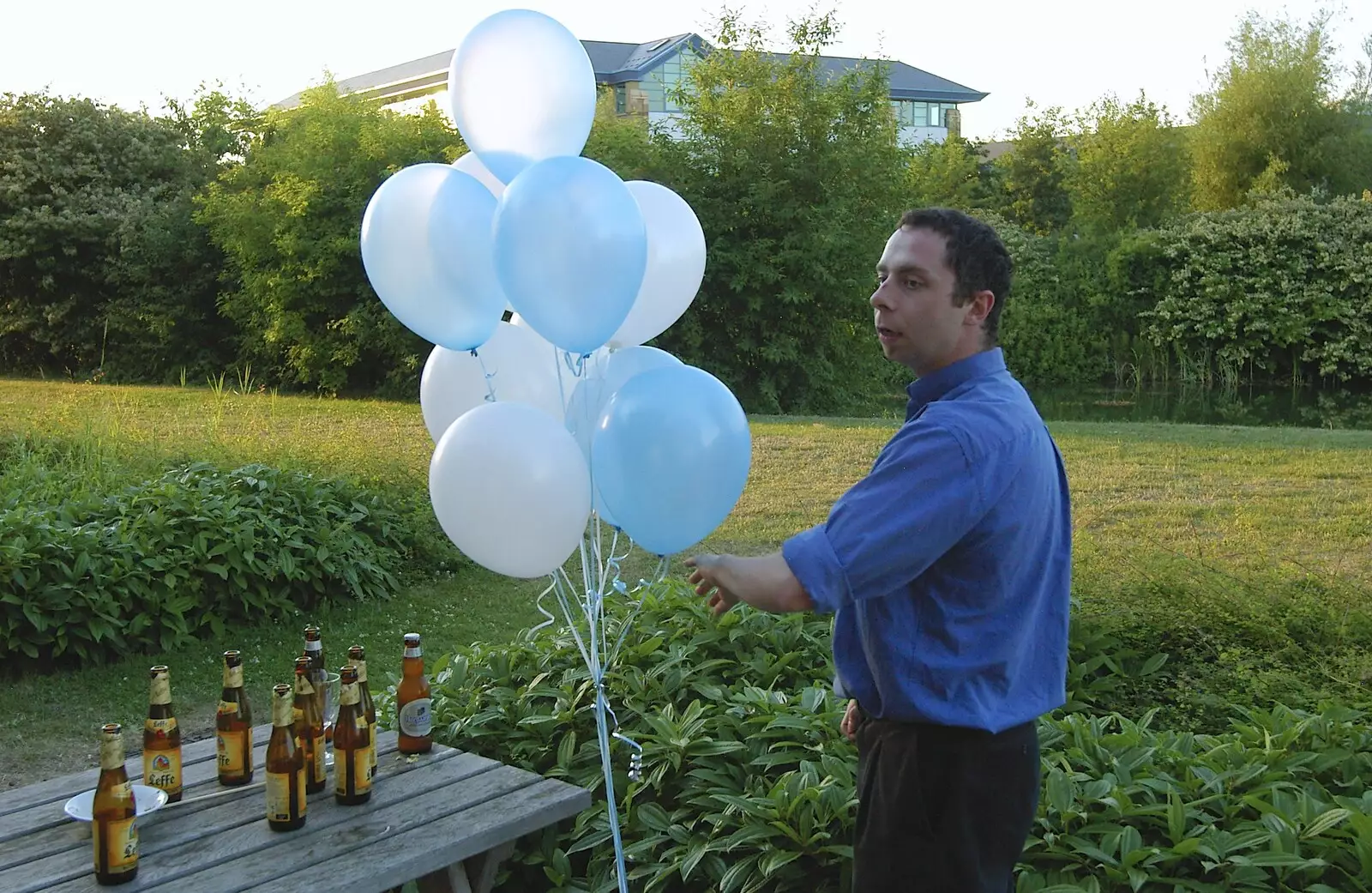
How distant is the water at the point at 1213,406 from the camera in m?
15.2

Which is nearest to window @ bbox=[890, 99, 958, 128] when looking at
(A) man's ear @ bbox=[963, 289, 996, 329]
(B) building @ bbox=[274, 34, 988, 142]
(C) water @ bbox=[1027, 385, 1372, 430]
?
(B) building @ bbox=[274, 34, 988, 142]

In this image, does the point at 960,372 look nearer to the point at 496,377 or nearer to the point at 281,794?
the point at 496,377

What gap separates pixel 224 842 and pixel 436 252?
1.40 m

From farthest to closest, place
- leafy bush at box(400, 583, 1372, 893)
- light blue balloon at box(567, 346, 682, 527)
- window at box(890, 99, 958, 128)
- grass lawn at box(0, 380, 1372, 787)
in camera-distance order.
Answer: window at box(890, 99, 958, 128) → grass lawn at box(0, 380, 1372, 787) → light blue balloon at box(567, 346, 682, 527) → leafy bush at box(400, 583, 1372, 893)

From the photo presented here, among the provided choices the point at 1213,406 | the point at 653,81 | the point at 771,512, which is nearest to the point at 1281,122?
the point at 1213,406

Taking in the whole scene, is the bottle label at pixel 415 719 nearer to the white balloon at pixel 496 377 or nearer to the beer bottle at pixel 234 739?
the beer bottle at pixel 234 739

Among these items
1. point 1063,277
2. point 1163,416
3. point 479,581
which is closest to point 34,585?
point 479,581

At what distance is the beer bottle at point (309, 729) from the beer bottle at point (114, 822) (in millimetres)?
377

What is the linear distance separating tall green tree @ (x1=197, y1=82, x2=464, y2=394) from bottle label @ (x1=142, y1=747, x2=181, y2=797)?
12.4 meters

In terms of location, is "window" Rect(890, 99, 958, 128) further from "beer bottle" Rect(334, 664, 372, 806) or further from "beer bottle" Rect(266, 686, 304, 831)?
"beer bottle" Rect(266, 686, 304, 831)

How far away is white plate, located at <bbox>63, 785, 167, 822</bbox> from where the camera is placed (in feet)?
8.12

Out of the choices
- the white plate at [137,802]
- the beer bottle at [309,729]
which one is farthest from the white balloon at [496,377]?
the white plate at [137,802]

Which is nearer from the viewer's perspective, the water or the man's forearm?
the man's forearm

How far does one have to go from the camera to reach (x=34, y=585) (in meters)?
5.25
